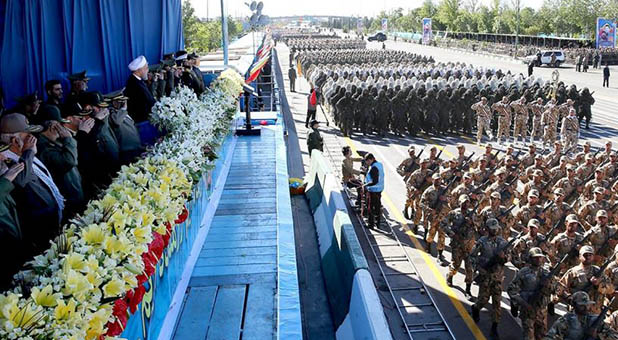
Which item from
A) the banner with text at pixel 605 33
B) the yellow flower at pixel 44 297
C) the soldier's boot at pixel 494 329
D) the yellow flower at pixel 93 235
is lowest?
the soldier's boot at pixel 494 329

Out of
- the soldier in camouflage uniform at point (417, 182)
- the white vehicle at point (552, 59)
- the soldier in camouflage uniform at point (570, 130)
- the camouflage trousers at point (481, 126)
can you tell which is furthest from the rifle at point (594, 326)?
the white vehicle at point (552, 59)

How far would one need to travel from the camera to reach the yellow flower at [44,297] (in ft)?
7.75

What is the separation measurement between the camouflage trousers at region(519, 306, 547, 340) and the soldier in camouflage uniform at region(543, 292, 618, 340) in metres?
0.77

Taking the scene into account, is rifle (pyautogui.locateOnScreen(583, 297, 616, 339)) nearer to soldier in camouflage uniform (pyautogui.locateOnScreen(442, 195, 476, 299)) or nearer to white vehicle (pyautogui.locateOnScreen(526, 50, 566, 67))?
soldier in camouflage uniform (pyautogui.locateOnScreen(442, 195, 476, 299))

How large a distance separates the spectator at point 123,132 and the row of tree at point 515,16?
49.0 metres

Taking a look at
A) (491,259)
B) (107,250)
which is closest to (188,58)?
(491,259)

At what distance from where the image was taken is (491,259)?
745 centimetres

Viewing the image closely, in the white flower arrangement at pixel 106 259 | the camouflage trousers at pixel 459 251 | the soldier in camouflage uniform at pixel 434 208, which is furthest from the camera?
the soldier in camouflage uniform at pixel 434 208

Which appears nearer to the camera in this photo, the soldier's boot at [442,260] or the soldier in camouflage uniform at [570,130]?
the soldier's boot at [442,260]

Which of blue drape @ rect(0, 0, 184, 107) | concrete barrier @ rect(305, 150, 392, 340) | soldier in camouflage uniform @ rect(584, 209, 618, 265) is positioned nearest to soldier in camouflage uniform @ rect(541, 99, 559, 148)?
concrete barrier @ rect(305, 150, 392, 340)

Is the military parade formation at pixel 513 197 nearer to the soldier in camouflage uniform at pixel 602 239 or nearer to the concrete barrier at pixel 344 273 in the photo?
the soldier in camouflage uniform at pixel 602 239

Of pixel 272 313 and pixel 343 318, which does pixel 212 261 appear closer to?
pixel 272 313

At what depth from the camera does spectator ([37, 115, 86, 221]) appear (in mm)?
4102

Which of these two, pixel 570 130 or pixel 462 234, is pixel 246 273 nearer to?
pixel 462 234
